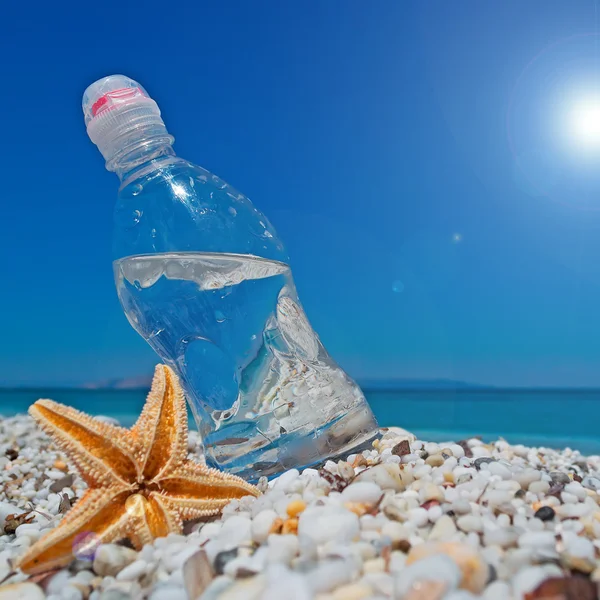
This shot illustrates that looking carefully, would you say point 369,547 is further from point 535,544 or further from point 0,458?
point 0,458

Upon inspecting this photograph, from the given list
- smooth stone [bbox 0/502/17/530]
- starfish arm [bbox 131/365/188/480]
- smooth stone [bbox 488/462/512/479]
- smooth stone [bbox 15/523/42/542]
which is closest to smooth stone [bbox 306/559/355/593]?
starfish arm [bbox 131/365/188/480]

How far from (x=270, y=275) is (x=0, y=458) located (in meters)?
3.52

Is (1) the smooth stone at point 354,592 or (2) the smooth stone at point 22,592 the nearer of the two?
(1) the smooth stone at point 354,592

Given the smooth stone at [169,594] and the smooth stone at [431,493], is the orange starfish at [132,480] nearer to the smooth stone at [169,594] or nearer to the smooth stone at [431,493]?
the smooth stone at [169,594]

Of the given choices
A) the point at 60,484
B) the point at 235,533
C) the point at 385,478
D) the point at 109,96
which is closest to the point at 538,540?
the point at 385,478

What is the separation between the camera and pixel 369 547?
149 centimetres

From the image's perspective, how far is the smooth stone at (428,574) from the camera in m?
1.24

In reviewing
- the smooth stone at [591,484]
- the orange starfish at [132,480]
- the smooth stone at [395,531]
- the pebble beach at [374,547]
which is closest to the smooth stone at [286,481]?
the pebble beach at [374,547]

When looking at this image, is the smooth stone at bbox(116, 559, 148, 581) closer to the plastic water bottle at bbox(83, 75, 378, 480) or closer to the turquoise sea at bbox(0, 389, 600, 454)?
the plastic water bottle at bbox(83, 75, 378, 480)

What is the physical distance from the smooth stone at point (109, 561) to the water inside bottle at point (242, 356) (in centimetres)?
119

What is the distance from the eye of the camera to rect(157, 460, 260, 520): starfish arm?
2176 mm

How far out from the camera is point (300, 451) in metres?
2.91

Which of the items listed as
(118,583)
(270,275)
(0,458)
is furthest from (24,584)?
(0,458)

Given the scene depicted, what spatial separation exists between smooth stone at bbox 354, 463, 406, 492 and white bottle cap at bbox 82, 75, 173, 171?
2.22 m
